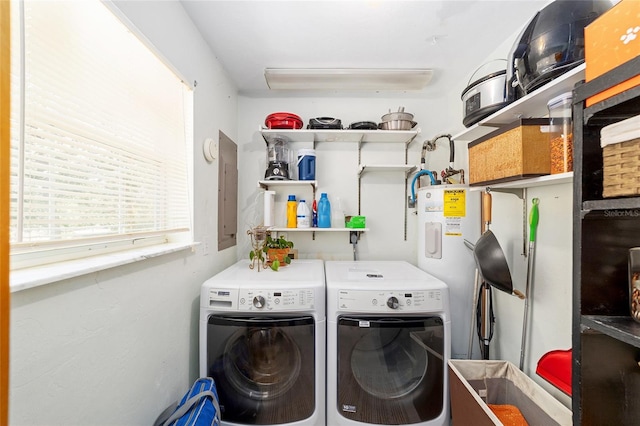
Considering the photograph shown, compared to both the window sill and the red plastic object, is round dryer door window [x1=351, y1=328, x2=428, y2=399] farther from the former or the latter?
the window sill

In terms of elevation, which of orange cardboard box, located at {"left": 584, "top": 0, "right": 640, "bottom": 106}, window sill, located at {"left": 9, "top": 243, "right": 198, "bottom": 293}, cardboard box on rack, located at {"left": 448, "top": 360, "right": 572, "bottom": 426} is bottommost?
cardboard box on rack, located at {"left": 448, "top": 360, "right": 572, "bottom": 426}

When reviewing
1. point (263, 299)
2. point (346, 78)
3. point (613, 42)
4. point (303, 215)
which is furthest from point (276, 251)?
point (613, 42)

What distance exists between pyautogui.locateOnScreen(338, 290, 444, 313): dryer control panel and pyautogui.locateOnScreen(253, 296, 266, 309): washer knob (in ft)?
1.41

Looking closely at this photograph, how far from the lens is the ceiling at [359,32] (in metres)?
1.28

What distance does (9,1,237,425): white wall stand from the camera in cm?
63

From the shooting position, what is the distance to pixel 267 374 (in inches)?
52.9

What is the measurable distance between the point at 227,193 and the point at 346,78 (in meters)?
1.33

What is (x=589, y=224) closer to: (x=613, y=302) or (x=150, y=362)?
(x=613, y=302)

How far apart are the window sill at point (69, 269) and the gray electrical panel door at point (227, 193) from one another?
792 mm

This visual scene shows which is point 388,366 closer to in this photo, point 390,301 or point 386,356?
point 386,356

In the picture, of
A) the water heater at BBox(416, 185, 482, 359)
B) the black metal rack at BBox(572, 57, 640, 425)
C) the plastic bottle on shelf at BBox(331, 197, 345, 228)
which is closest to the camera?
the black metal rack at BBox(572, 57, 640, 425)

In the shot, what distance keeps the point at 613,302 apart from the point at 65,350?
1.62 meters

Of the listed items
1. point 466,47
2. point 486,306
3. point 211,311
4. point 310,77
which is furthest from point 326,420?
point 466,47

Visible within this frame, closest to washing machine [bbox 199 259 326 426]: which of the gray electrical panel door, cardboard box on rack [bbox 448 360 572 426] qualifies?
the gray electrical panel door
